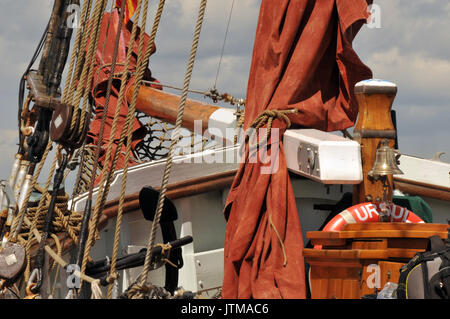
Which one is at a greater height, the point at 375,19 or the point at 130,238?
the point at 375,19

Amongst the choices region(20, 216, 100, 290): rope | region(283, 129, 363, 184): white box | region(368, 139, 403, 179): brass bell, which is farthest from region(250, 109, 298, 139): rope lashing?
region(20, 216, 100, 290): rope

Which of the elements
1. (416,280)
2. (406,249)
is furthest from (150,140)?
(416,280)

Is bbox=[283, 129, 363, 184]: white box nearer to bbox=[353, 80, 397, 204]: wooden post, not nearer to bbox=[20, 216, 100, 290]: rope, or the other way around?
bbox=[353, 80, 397, 204]: wooden post

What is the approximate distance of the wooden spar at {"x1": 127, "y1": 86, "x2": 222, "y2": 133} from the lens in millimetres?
7515

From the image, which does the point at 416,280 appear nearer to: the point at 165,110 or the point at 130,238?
the point at 130,238

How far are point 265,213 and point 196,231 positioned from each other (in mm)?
1461

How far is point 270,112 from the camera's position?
5.07 metres

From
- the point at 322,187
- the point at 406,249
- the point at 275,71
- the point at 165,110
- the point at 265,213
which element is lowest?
the point at 406,249

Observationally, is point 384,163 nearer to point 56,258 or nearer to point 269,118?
point 269,118

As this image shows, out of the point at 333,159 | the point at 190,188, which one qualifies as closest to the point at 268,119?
the point at 333,159

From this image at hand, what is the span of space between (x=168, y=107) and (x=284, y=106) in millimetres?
3203
